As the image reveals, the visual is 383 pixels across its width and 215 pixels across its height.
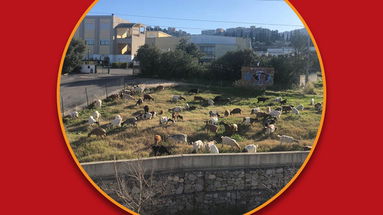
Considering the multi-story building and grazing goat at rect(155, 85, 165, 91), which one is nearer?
the multi-story building

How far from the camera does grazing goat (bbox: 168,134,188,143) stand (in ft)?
17.8

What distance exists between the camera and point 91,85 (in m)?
7.24

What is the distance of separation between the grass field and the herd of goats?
96 mm

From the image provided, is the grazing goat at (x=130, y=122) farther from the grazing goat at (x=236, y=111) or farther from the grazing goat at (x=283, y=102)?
the grazing goat at (x=283, y=102)

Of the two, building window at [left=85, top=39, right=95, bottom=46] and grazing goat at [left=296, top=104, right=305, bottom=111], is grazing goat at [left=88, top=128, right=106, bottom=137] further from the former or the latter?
grazing goat at [left=296, top=104, right=305, bottom=111]

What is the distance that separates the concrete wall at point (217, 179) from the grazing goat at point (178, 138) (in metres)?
1.16

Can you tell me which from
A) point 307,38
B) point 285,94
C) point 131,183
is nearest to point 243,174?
point 131,183

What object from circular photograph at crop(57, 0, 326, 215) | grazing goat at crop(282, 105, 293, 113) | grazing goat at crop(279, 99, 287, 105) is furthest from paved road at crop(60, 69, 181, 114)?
grazing goat at crop(282, 105, 293, 113)

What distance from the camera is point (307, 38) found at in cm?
327

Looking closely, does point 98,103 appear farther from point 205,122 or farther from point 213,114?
point 213,114

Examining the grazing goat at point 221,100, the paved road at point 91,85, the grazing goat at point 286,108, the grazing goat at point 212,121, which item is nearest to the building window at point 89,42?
the paved road at point 91,85

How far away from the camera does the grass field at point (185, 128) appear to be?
4.41 m

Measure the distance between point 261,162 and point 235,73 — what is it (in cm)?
561

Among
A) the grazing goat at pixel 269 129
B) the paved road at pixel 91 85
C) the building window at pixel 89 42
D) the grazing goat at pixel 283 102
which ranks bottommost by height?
the grazing goat at pixel 269 129
